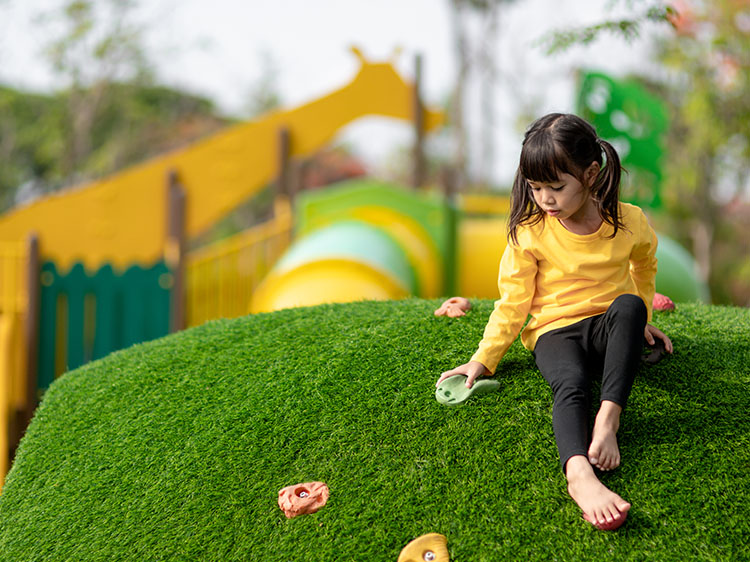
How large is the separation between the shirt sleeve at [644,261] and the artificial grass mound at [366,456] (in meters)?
0.34

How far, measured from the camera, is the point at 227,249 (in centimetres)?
816

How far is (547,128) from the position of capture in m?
2.51

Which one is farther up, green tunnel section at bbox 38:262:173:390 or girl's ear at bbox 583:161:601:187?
girl's ear at bbox 583:161:601:187

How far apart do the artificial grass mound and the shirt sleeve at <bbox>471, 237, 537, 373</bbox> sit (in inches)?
7.5

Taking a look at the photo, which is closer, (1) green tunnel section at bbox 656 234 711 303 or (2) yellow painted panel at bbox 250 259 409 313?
(2) yellow painted panel at bbox 250 259 409 313

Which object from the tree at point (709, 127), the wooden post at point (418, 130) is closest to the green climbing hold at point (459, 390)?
the wooden post at point (418, 130)

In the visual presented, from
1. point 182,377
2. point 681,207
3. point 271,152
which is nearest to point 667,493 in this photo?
point 182,377

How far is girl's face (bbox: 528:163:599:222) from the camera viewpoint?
250 centimetres

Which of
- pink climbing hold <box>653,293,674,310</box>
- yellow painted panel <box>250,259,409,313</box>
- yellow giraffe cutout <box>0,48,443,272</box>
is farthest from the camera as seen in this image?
yellow giraffe cutout <box>0,48,443,272</box>

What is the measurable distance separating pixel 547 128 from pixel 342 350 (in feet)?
4.46

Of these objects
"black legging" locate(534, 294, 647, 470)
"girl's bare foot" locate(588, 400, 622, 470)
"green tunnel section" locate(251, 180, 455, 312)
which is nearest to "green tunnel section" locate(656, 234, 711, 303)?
"green tunnel section" locate(251, 180, 455, 312)

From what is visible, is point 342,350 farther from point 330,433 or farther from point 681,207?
point 681,207

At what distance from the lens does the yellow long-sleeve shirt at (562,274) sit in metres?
2.65

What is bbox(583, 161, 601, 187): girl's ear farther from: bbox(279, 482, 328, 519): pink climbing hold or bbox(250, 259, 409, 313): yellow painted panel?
bbox(250, 259, 409, 313): yellow painted panel
